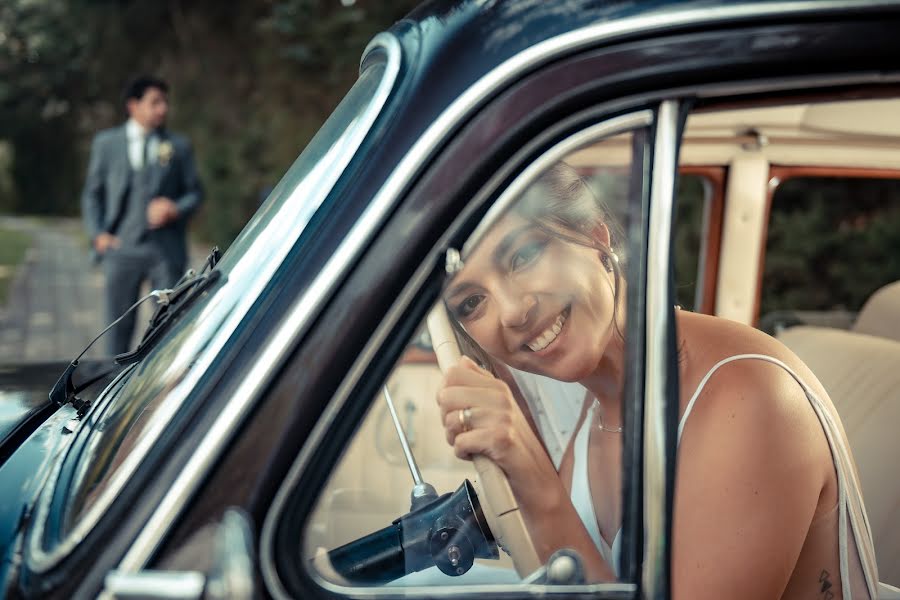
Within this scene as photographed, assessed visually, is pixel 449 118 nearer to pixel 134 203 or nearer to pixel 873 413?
pixel 873 413

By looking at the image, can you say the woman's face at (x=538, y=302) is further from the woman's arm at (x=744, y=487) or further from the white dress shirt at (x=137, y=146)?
the white dress shirt at (x=137, y=146)

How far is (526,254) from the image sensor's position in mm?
1316

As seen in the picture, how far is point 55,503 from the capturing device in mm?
1396

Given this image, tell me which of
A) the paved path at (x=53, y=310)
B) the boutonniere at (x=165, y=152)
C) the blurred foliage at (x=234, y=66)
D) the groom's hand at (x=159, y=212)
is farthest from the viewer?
the blurred foliage at (x=234, y=66)

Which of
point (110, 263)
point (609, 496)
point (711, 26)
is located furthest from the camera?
point (110, 263)

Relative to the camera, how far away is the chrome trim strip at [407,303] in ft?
3.88

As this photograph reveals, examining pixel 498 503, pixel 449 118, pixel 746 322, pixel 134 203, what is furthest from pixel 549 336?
pixel 134 203

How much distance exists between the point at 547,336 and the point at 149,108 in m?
5.07

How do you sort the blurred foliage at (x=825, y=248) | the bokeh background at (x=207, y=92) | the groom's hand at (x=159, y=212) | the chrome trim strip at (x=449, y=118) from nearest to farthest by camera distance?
the chrome trim strip at (x=449, y=118) → the groom's hand at (x=159, y=212) → the blurred foliage at (x=825, y=248) → the bokeh background at (x=207, y=92)

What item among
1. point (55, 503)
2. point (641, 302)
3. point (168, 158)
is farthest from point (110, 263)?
point (641, 302)

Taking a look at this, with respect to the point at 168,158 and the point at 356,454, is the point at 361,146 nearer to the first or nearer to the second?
the point at 356,454

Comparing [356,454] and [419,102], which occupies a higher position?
[419,102]

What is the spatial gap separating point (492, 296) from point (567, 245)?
13 cm

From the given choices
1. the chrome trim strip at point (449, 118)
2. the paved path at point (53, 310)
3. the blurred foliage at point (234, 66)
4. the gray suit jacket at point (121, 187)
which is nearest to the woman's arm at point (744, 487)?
the chrome trim strip at point (449, 118)
